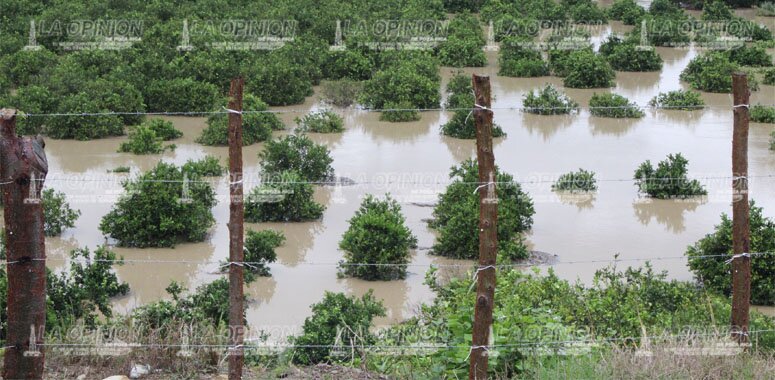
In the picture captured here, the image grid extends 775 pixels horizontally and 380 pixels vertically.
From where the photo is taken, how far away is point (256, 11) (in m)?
27.1

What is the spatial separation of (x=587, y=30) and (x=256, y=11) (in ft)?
29.1

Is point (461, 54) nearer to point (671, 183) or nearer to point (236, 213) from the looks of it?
point (671, 183)

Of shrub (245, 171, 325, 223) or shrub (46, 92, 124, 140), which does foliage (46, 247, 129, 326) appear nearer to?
shrub (245, 171, 325, 223)

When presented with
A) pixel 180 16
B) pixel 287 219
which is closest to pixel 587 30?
Answer: pixel 180 16

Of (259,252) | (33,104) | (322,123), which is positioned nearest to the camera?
(259,252)

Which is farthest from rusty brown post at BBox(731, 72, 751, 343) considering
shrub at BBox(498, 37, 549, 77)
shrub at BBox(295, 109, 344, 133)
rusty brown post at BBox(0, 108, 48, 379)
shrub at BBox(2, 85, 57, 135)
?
shrub at BBox(498, 37, 549, 77)

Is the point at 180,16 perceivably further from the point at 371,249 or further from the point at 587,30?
the point at 371,249

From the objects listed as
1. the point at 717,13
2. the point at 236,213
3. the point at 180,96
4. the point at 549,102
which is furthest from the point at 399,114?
the point at 717,13

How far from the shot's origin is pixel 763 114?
1875 cm

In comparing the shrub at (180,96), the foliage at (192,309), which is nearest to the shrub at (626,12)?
the shrub at (180,96)

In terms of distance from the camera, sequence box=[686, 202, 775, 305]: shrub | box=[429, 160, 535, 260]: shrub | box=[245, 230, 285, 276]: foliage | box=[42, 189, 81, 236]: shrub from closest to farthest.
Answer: box=[686, 202, 775, 305]: shrub → box=[245, 230, 285, 276]: foliage → box=[429, 160, 535, 260]: shrub → box=[42, 189, 81, 236]: shrub

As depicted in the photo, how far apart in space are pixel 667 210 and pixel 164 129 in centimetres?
789

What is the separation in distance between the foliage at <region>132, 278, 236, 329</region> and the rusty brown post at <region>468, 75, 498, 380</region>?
2.52 m

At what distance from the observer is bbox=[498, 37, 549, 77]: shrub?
23109 millimetres
